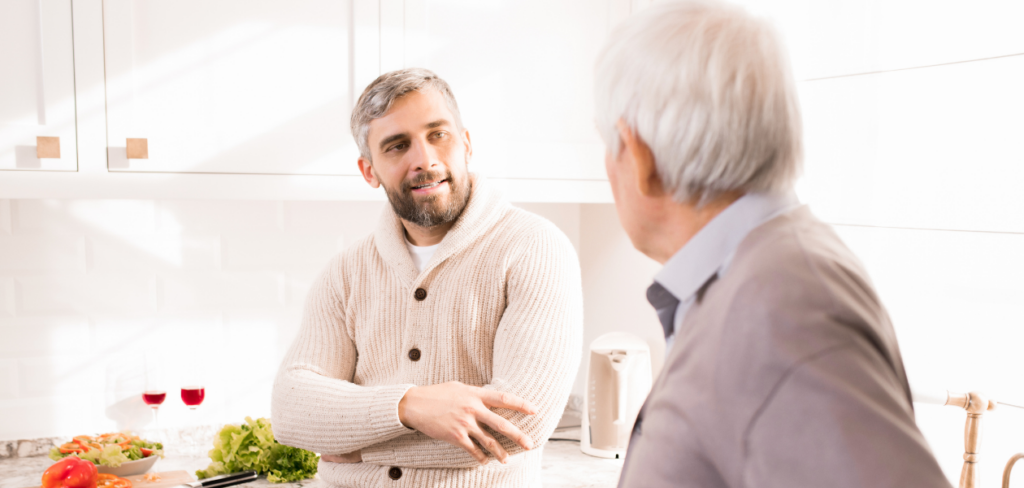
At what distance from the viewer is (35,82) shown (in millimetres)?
1657

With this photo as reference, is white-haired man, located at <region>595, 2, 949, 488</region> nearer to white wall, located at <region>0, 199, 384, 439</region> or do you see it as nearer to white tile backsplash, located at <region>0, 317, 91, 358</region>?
white wall, located at <region>0, 199, 384, 439</region>

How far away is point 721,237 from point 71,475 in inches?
63.5

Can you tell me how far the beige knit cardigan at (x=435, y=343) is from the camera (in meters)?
1.34

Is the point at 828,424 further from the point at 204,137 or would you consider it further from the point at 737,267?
the point at 204,137

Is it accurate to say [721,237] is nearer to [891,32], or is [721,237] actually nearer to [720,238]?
[720,238]

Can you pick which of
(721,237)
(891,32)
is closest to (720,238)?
(721,237)

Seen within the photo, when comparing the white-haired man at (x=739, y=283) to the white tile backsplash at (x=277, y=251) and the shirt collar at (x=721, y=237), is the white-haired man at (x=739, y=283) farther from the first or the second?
the white tile backsplash at (x=277, y=251)

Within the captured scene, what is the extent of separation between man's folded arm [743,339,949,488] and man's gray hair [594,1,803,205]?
181 millimetres

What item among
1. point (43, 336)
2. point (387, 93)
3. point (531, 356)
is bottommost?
point (43, 336)

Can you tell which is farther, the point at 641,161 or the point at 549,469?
the point at 549,469

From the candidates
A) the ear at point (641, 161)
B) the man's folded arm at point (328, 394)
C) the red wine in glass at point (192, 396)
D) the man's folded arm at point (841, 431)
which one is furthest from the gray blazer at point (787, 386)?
the red wine in glass at point (192, 396)

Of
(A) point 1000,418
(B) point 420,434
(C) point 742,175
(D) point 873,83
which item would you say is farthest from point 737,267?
(D) point 873,83

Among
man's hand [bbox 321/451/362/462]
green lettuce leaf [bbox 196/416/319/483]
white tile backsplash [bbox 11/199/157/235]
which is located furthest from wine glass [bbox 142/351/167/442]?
man's hand [bbox 321/451/362/462]

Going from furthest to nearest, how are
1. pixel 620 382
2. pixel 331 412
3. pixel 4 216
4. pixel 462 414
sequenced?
Result: pixel 620 382, pixel 4 216, pixel 331 412, pixel 462 414
